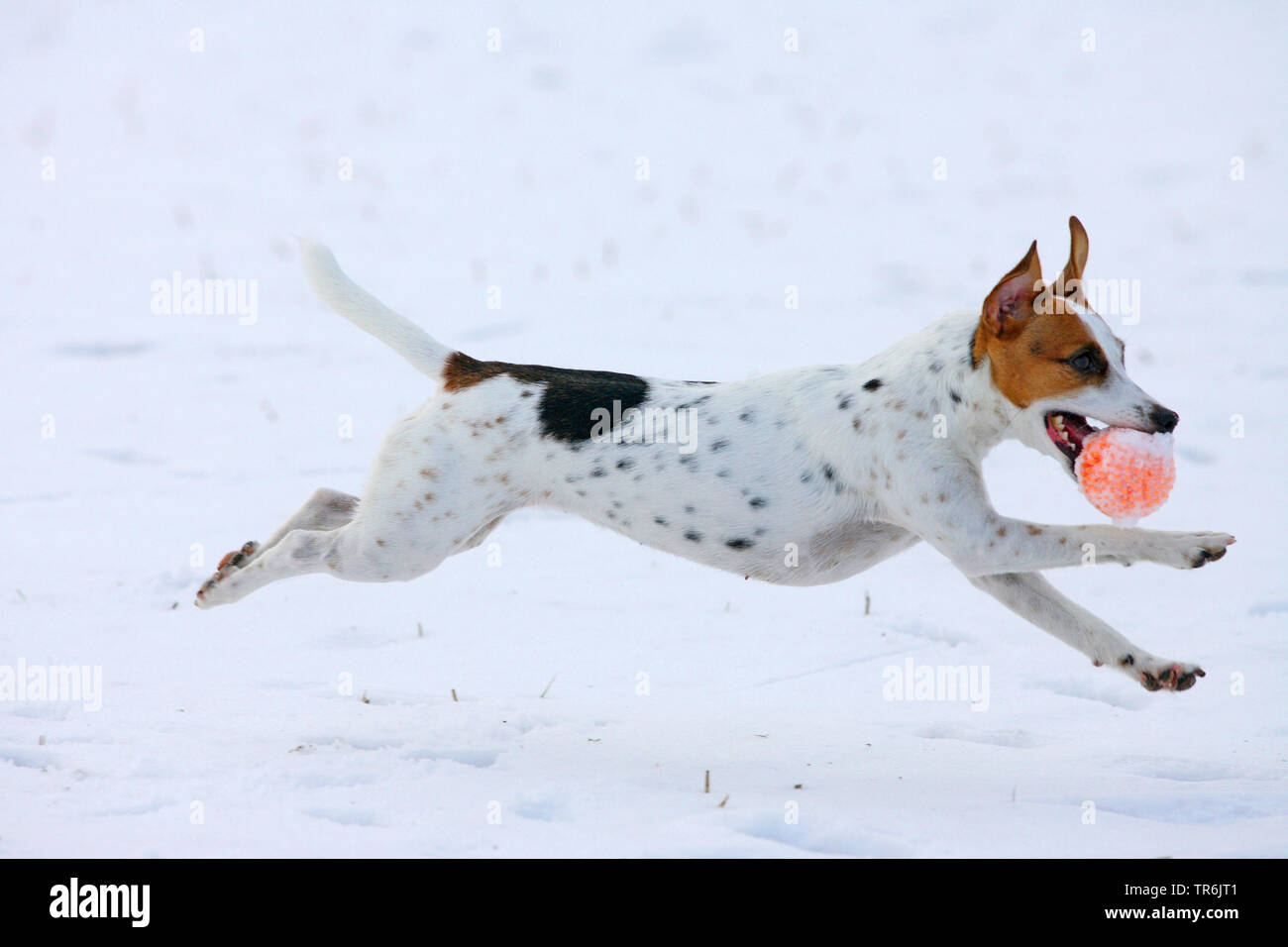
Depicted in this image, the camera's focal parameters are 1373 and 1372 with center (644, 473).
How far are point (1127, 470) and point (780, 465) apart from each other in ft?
3.84

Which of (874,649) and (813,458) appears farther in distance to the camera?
(874,649)

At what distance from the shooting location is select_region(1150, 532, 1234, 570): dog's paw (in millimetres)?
4309

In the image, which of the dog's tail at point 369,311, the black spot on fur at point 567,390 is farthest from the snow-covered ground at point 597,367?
the dog's tail at point 369,311

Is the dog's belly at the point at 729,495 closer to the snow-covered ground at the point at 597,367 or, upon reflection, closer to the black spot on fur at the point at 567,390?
the black spot on fur at the point at 567,390

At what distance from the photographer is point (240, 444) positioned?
8734 millimetres

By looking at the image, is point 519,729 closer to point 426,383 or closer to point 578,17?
point 426,383

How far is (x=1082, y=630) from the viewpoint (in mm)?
4805

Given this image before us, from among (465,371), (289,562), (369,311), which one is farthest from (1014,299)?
(289,562)

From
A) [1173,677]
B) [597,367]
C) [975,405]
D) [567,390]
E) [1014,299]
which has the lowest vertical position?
[1173,677]

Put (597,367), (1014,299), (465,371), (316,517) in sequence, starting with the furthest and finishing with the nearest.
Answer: (597,367), (316,517), (465,371), (1014,299)

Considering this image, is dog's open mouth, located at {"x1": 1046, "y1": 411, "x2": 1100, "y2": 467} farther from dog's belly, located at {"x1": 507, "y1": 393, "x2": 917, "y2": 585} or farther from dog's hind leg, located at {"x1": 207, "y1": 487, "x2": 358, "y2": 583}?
dog's hind leg, located at {"x1": 207, "y1": 487, "x2": 358, "y2": 583}

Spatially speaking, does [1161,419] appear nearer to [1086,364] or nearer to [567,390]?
[1086,364]

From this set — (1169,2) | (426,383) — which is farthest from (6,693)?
(1169,2)

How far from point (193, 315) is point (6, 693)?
6786 mm
